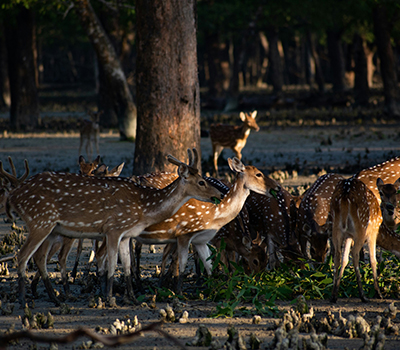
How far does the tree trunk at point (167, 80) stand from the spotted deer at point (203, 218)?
3487 mm

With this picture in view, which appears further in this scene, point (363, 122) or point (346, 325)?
point (363, 122)

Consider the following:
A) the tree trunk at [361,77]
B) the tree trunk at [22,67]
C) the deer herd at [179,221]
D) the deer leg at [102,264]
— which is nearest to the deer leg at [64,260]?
the deer herd at [179,221]

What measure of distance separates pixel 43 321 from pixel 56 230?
1.05m

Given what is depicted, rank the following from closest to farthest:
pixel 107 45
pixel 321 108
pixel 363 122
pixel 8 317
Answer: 1. pixel 8 317
2. pixel 107 45
3. pixel 363 122
4. pixel 321 108

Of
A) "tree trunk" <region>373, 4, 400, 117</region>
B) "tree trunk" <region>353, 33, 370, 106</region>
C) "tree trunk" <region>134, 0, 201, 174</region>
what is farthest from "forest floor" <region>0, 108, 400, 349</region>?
"tree trunk" <region>353, 33, 370, 106</region>

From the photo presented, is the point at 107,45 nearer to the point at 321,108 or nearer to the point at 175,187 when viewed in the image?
the point at 175,187

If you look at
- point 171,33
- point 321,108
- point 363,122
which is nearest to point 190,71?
point 171,33

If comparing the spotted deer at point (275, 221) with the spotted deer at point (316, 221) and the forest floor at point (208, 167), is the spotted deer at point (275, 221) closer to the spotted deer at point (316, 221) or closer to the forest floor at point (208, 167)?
the spotted deer at point (316, 221)

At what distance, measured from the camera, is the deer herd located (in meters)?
5.90

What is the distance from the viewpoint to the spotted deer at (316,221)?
6801mm

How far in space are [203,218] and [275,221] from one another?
133 centimetres

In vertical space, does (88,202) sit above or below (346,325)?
above

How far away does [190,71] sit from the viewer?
32.9 feet

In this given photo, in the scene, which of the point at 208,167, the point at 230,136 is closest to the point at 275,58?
the point at 230,136
